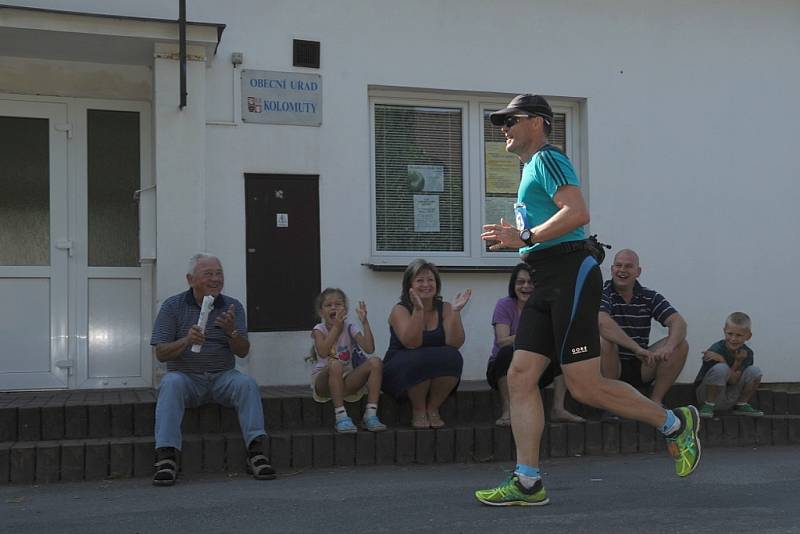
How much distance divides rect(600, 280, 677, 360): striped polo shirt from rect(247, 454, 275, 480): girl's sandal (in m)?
2.85

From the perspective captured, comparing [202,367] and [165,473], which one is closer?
[165,473]

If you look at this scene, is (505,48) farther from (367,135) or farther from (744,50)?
(744,50)

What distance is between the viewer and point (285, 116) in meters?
7.89

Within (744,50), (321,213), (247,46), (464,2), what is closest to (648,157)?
(744,50)

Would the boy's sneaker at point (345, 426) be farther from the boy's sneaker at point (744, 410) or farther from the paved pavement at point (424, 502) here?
the boy's sneaker at point (744, 410)

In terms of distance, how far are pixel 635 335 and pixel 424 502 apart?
2919 millimetres

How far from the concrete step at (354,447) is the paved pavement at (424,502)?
0.43 ft

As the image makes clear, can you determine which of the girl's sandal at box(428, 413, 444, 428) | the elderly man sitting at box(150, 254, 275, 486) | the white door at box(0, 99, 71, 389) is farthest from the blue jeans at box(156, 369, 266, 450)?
the white door at box(0, 99, 71, 389)

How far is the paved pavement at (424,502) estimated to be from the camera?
448 centimetres

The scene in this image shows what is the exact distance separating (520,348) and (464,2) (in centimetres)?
451

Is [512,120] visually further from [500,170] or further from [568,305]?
[500,170]

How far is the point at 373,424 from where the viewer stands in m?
6.48

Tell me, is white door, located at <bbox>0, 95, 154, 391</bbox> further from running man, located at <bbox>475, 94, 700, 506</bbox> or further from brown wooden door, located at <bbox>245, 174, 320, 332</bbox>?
running man, located at <bbox>475, 94, 700, 506</bbox>

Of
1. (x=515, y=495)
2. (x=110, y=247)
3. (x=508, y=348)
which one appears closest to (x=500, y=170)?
(x=508, y=348)
